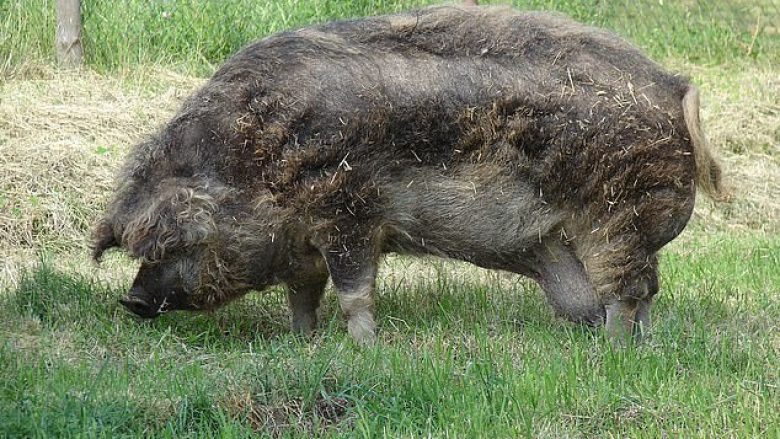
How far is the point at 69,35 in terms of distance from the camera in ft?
32.9

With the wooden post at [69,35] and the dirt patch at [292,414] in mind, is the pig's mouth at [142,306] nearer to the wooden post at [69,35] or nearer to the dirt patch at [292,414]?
the dirt patch at [292,414]

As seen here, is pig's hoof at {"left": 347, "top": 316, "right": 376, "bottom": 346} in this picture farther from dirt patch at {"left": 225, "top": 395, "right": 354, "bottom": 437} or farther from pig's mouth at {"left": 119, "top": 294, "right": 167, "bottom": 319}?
dirt patch at {"left": 225, "top": 395, "right": 354, "bottom": 437}

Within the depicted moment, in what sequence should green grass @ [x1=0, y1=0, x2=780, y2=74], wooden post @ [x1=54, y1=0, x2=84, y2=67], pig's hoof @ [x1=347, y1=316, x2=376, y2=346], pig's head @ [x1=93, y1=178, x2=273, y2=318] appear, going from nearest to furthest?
1. pig's head @ [x1=93, y1=178, x2=273, y2=318]
2. pig's hoof @ [x1=347, y1=316, x2=376, y2=346]
3. wooden post @ [x1=54, y1=0, x2=84, y2=67]
4. green grass @ [x1=0, y1=0, x2=780, y2=74]

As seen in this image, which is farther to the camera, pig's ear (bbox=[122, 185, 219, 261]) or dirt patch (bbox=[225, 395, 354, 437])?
pig's ear (bbox=[122, 185, 219, 261])

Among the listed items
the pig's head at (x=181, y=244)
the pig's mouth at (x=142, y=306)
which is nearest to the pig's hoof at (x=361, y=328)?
the pig's head at (x=181, y=244)

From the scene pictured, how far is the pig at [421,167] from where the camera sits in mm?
5660

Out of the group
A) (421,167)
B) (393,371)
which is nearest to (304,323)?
(421,167)

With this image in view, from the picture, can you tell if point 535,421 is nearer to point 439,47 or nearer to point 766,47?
point 439,47

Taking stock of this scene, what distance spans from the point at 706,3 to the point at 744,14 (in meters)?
0.45

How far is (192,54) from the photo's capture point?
34.9ft

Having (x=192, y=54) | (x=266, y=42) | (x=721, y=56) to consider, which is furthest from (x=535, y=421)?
(x=721, y=56)

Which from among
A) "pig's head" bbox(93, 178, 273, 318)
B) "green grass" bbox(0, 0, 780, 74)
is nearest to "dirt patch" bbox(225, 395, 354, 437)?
"pig's head" bbox(93, 178, 273, 318)

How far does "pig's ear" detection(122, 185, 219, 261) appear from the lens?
5750 mm

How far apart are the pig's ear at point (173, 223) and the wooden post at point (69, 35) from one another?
183 inches
